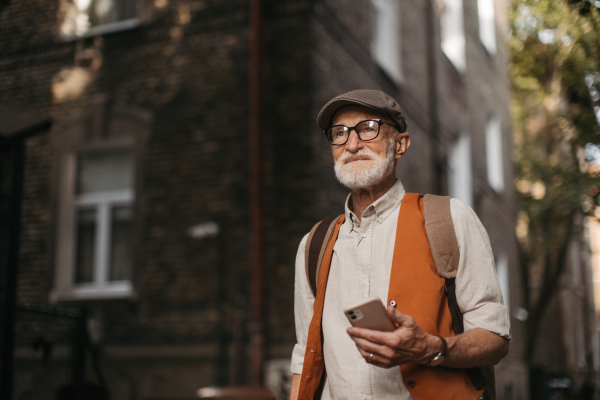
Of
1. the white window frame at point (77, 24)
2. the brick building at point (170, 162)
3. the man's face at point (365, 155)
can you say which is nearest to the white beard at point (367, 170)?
the man's face at point (365, 155)

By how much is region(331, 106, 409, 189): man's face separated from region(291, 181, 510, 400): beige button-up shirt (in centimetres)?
10

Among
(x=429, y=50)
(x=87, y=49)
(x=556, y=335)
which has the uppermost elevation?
(x=429, y=50)

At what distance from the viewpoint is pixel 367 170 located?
7.82 ft

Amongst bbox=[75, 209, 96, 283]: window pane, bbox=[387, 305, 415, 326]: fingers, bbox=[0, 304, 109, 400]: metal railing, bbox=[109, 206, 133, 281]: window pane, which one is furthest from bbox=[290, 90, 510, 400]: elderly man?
bbox=[75, 209, 96, 283]: window pane

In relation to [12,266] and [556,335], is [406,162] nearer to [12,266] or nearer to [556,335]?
[12,266]

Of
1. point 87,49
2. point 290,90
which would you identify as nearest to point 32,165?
point 87,49

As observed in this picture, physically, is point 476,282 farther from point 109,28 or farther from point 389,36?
point 389,36

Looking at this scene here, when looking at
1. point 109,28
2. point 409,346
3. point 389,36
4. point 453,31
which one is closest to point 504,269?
point 453,31

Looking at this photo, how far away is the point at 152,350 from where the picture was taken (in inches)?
296

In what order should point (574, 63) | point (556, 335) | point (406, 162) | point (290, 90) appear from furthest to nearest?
point (556, 335)
point (406, 162)
point (290, 90)
point (574, 63)

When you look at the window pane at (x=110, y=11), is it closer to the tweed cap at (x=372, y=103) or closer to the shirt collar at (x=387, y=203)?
the tweed cap at (x=372, y=103)

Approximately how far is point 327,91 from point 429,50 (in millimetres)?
4155

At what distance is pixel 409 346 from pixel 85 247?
7.07 m

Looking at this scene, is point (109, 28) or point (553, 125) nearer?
point (109, 28)
